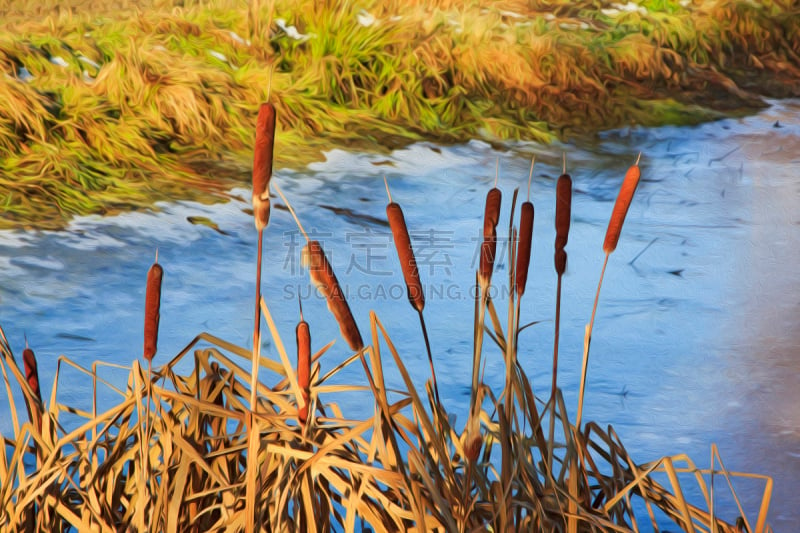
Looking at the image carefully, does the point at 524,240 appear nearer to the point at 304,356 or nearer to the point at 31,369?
the point at 304,356

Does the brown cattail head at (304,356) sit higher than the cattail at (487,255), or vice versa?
the cattail at (487,255)

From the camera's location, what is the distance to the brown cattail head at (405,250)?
36 centimetres

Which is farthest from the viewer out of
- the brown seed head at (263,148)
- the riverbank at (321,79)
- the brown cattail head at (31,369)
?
the riverbank at (321,79)

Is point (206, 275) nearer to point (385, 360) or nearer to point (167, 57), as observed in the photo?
point (385, 360)

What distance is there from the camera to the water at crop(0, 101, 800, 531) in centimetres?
119

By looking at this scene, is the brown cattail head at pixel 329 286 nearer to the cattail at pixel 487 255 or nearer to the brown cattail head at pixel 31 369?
the cattail at pixel 487 255

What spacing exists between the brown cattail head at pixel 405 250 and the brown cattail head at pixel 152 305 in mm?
108

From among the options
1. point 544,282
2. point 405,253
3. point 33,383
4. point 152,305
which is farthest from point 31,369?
point 544,282

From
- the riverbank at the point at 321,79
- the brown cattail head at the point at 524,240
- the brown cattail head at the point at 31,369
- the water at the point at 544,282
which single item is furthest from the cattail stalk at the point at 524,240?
the riverbank at the point at 321,79

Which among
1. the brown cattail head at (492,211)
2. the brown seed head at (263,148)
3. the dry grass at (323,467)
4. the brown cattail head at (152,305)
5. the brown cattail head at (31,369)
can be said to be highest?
the brown seed head at (263,148)

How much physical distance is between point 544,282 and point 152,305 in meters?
1.08

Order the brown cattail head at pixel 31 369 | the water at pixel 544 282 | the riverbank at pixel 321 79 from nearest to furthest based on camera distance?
1. the brown cattail head at pixel 31 369
2. the water at pixel 544 282
3. the riverbank at pixel 321 79

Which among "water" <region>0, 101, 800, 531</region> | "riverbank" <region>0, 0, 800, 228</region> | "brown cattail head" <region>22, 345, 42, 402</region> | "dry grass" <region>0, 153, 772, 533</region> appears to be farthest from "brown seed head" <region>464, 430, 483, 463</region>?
"riverbank" <region>0, 0, 800, 228</region>

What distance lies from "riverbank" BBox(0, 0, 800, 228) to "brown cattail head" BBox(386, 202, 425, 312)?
48.4 inches
